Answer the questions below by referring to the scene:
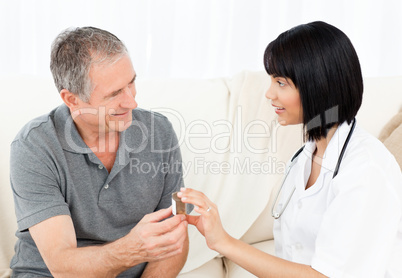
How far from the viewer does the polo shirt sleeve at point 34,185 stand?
128 centimetres

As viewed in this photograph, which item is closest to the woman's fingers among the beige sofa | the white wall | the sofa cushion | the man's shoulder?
the man's shoulder

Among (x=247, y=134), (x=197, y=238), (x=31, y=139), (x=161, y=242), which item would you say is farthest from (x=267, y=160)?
(x=31, y=139)

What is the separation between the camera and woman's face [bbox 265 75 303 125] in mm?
1237

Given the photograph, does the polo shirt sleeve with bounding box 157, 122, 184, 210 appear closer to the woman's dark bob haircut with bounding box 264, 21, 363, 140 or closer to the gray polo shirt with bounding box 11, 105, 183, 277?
the gray polo shirt with bounding box 11, 105, 183, 277

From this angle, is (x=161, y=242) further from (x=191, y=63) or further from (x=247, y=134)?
(x=191, y=63)

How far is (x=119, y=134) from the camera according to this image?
1.52 meters

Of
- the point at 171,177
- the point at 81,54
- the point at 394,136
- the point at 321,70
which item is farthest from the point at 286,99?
the point at 394,136

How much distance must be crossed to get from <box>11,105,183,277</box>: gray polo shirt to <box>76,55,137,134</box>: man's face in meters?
0.08

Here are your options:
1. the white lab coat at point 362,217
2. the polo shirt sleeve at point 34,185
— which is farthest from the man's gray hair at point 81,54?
the white lab coat at point 362,217

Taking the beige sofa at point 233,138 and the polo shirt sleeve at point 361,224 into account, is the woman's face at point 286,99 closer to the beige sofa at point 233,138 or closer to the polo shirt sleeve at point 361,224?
the polo shirt sleeve at point 361,224

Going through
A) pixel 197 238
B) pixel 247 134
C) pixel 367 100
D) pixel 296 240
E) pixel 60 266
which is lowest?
pixel 197 238

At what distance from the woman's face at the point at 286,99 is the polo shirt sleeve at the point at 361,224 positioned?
0.83 feet

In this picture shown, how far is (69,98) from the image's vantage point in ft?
4.57

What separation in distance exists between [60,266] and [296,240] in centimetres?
68
